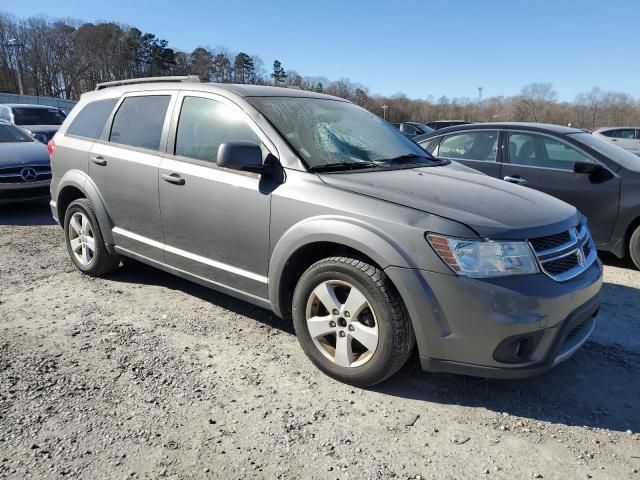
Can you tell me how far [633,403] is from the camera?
9.59 ft

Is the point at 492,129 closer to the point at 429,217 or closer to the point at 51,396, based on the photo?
the point at 429,217

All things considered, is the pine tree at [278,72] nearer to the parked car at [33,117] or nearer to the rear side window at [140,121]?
the parked car at [33,117]

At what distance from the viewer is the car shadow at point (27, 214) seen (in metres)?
7.29

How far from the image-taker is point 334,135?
363cm

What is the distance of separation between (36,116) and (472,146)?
12391mm

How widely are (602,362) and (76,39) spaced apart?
101 metres

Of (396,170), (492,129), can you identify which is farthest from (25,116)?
(396,170)

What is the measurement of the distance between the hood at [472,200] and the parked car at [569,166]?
1826 mm

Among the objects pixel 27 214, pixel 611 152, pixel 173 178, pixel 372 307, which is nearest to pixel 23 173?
pixel 27 214

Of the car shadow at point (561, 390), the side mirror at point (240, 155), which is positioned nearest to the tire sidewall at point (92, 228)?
the side mirror at point (240, 155)

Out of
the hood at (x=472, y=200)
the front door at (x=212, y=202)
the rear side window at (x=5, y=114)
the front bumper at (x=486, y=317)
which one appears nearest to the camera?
the front bumper at (x=486, y=317)

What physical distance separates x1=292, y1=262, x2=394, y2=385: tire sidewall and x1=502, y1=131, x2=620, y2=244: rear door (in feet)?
9.98

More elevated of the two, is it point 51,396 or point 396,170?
point 396,170

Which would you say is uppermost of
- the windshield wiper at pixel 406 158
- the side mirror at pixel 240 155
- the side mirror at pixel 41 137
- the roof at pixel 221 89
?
the roof at pixel 221 89
